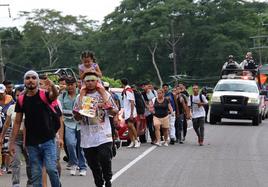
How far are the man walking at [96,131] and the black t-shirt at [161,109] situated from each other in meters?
10.6

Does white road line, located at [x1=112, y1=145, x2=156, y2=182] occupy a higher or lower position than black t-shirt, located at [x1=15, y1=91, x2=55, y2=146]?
lower

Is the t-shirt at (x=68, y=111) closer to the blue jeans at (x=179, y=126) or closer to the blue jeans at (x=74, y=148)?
the blue jeans at (x=74, y=148)

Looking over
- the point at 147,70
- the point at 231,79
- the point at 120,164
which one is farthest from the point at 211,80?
the point at 120,164

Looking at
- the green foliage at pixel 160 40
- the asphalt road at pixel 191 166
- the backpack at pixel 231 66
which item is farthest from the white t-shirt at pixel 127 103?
the green foliage at pixel 160 40

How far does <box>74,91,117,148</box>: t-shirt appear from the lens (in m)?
10.1

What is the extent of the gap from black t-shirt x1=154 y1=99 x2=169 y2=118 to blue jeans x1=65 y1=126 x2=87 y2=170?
7033 millimetres

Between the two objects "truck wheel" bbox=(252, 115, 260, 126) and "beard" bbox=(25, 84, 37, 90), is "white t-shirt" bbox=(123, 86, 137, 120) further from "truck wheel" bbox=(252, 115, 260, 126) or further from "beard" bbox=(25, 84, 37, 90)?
"truck wheel" bbox=(252, 115, 260, 126)

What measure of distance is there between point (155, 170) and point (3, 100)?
324cm

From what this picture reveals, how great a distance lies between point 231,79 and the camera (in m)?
33.8

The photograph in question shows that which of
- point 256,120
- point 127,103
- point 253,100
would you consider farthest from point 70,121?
point 256,120

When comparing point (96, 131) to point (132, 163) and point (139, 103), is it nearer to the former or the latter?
point (132, 163)

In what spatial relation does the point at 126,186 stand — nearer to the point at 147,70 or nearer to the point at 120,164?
the point at 120,164

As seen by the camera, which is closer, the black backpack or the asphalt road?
the asphalt road

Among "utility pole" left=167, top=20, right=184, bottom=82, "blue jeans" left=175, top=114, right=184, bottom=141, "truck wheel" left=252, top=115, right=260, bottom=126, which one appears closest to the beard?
"blue jeans" left=175, top=114, right=184, bottom=141
